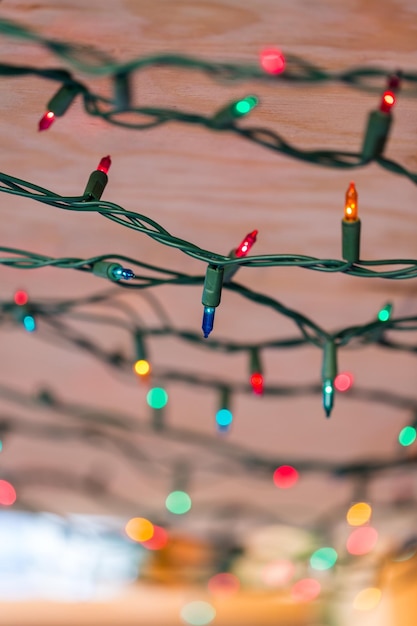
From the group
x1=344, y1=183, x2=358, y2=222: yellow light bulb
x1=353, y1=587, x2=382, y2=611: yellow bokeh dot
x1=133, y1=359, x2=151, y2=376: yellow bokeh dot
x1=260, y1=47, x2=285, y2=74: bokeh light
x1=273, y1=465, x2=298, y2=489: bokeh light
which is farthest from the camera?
x1=353, y1=587, x2=382, y2=611: yellow bokeh dot

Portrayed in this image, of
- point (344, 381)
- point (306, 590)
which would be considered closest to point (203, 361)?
point (344, 381)

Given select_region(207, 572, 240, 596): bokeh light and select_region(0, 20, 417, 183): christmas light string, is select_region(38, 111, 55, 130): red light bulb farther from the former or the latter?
select_region(207, 572, 240, 596): bokeh light

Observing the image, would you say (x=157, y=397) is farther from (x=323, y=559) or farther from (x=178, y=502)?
(x=323, y=559)

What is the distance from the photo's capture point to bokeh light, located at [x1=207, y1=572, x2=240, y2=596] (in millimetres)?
1014

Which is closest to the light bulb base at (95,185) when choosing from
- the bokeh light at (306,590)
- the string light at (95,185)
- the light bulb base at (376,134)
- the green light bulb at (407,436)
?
the string light at (95,185)

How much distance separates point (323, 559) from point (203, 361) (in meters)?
0.44

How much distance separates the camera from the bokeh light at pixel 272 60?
0.55m

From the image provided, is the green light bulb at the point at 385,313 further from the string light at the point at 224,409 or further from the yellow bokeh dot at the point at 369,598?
the yellow bokeh dot at the point at 369,598

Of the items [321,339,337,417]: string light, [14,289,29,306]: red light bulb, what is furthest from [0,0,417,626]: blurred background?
[321,339,337,417]: string light

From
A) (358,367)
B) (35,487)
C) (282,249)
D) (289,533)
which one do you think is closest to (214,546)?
(289,533)

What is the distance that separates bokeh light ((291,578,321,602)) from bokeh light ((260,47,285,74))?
2.71 feet

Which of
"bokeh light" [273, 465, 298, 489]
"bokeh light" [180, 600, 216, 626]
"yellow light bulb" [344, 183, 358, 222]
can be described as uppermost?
"bokeh light" [273, 465, 298, 489]

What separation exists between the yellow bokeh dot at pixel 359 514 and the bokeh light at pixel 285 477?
11cm

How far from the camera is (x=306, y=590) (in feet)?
3.36
